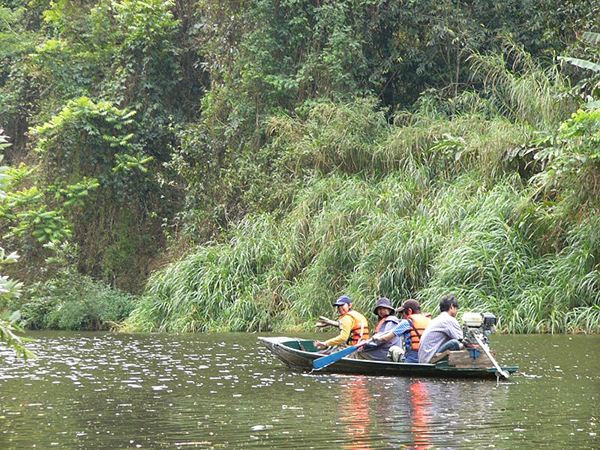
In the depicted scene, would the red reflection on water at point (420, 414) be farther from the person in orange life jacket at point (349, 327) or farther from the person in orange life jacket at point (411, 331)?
the person in orange life jacket at point (349, 327)

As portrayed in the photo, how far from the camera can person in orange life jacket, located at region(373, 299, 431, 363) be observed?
13.6m

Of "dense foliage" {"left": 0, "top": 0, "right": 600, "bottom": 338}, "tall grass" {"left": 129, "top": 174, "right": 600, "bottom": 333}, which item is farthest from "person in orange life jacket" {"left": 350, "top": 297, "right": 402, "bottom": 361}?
"dense foliage" {"left": 0, "top": 0, "right": 600, "bottom": 338}

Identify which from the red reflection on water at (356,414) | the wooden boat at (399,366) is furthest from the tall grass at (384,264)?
the red reflection on water at (356,414)

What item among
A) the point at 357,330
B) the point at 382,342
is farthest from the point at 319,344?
the point at 382,342

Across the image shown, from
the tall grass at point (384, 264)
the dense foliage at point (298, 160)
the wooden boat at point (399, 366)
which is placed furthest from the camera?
the dense foliage at point (298, 160)

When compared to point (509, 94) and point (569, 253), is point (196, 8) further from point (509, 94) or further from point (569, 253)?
point (569, 253)

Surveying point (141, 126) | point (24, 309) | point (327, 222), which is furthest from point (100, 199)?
point (327, 222)

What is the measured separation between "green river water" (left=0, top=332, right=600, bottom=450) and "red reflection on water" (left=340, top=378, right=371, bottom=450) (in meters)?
0.01

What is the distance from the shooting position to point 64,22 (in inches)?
1194

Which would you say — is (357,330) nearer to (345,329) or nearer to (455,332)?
(345,329)

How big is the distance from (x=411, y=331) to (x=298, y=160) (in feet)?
39.8

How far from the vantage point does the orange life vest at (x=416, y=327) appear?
1364 cm

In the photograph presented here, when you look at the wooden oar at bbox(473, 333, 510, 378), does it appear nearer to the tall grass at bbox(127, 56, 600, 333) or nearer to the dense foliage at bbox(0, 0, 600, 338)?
the tall grass at bbox(127, 56, 600, 333)

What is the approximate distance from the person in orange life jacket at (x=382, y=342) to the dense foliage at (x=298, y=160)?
17.3 feet
